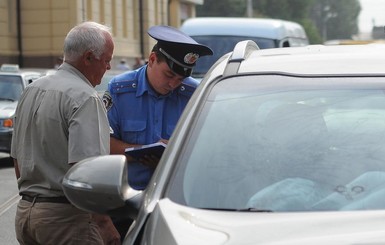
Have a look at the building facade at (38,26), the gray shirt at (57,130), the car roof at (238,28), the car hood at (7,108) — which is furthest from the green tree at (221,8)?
the gray shirt at (57,130)

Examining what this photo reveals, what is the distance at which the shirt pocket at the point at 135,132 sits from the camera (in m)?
4.91

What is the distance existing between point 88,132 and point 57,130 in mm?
178

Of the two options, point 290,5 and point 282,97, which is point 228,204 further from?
point 290,5

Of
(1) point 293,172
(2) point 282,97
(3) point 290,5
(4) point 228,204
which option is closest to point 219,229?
(4) point 228,204

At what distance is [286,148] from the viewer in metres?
3.46

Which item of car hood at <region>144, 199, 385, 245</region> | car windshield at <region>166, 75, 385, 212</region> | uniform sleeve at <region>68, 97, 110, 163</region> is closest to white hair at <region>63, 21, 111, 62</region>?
uniform sleeve at <region>68, 97, 110, 163</region>

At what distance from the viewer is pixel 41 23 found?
37.8 m

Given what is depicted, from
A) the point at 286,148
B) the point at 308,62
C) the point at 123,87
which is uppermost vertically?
the point at 308,62

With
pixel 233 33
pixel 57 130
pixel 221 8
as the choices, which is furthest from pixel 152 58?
pixel 221 8

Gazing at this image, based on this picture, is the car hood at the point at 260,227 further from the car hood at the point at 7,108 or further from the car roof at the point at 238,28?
the car roof at the point at 238,28

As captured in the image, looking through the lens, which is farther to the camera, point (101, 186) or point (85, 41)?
point (85, 41)

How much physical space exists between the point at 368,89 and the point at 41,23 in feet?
115

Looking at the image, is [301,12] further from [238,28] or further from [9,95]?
[9,95]

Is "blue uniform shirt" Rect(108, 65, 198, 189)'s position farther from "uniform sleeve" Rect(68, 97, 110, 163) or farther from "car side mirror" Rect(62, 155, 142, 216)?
"car side mirror" Rect(62, 155, 142, 216)
